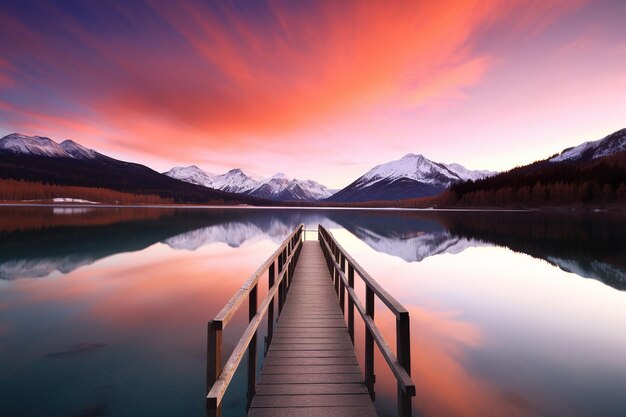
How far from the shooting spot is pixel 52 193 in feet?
468

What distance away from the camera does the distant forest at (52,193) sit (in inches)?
5094

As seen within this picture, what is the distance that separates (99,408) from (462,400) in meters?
6.03

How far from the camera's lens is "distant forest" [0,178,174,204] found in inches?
5094

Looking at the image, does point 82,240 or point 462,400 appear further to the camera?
point 82,240

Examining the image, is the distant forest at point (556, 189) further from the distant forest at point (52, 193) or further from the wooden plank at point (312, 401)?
the distant forest at point (52, 193)

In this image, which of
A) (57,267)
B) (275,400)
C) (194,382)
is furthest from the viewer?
(57,267)

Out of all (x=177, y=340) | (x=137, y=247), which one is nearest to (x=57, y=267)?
(x=137, y=247)

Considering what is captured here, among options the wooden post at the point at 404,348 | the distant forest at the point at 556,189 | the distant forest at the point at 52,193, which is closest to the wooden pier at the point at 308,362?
the wooden post at the point at 404,348

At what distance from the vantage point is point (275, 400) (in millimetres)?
4543

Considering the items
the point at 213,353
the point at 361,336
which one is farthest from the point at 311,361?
the point at 361,336

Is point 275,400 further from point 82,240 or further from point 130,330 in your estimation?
point 82,240

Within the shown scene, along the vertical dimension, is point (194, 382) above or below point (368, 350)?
below

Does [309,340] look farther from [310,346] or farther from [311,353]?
[311,353]

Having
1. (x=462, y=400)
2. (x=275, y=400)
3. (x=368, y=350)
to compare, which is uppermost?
(x=368, y=350)
